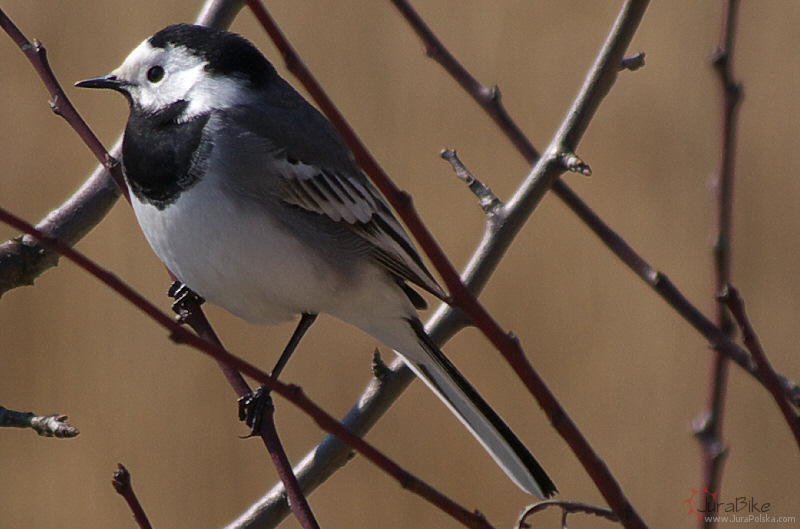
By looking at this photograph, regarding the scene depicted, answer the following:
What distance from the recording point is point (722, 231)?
742 mm

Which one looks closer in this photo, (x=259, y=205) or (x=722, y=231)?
(x=722, y=231)

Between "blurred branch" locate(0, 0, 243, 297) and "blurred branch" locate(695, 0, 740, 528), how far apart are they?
81 centimetres

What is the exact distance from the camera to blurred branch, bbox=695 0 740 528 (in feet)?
2.35

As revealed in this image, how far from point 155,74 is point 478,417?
0.78 meters

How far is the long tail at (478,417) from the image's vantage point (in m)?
1.16

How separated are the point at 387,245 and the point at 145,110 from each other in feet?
1.51

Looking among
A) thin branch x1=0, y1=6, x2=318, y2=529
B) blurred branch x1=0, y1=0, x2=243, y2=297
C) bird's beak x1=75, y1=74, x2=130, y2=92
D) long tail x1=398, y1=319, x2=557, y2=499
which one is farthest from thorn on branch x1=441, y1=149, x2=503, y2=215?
→ bird's beak x1=75, y1=74, x2=130, y2=92

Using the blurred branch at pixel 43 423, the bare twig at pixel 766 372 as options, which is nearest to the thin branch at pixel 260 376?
the bare twig at pixel 766 372

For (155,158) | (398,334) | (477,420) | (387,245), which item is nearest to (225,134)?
(155,158)

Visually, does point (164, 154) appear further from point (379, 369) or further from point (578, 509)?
point (578, 509)

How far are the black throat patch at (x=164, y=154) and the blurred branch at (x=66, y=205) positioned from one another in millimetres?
45

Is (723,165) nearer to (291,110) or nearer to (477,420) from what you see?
(477,420)

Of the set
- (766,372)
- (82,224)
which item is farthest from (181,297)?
(766,372)

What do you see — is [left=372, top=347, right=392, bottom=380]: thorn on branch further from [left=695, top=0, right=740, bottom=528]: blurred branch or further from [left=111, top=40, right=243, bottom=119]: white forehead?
[left=695, top=0, right=740, bottom=528]: blurred branch
